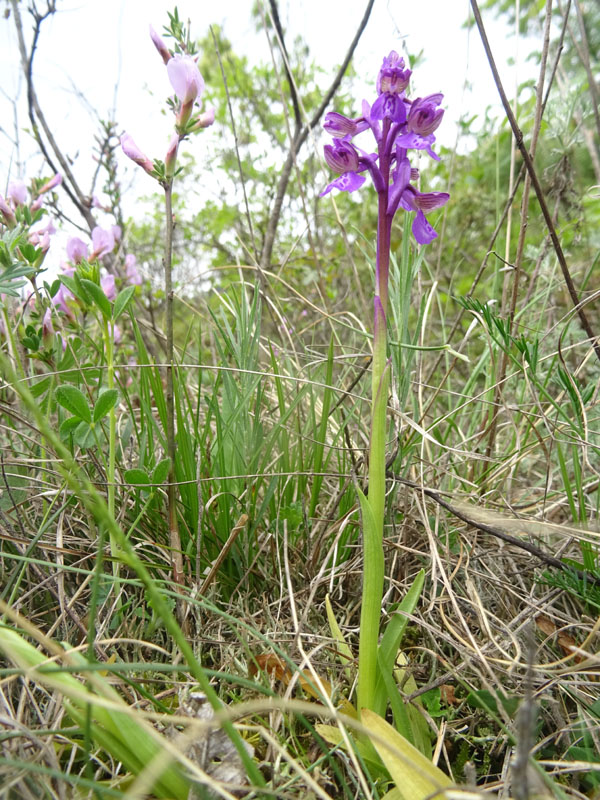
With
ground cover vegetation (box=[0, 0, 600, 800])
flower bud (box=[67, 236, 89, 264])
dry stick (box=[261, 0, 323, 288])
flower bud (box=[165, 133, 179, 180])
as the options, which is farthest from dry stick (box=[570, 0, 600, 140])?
flower bud (box=[67, 236, 89, 264])

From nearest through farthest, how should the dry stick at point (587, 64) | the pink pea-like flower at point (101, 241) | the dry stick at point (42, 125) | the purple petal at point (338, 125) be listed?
the purple petal at point (338, 125) → the dry stick at point (587, 64) → the pink pea-like flower at point (101, 241) → the dry stick at point (42, 125)

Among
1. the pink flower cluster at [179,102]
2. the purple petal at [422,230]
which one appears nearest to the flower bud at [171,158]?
the pink flower cluster at [179,102]

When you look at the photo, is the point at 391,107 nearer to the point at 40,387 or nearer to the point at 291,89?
the point at 40,387

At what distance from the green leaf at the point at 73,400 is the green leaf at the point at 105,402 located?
0.07 feet

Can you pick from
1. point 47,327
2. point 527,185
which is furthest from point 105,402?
point 527,185

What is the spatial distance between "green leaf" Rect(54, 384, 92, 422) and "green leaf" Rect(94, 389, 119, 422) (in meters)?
0.02

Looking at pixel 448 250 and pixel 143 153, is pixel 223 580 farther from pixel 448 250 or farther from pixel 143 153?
pixel 448 250

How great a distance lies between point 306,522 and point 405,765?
57 cm

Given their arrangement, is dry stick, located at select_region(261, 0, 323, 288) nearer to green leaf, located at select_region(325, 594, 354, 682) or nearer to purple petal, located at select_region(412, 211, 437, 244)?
purple petal, located at select_region(412, 211, 437, 244)

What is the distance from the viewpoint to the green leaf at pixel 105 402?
94 centimetres

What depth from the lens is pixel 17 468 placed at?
1.42m

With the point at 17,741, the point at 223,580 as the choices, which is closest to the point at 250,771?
the point at 17,741

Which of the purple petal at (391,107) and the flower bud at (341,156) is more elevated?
the purple petal at (391,107)

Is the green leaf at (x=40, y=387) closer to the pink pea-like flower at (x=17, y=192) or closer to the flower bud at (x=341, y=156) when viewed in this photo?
the pink pea-like flower at (x=17, y=192)
